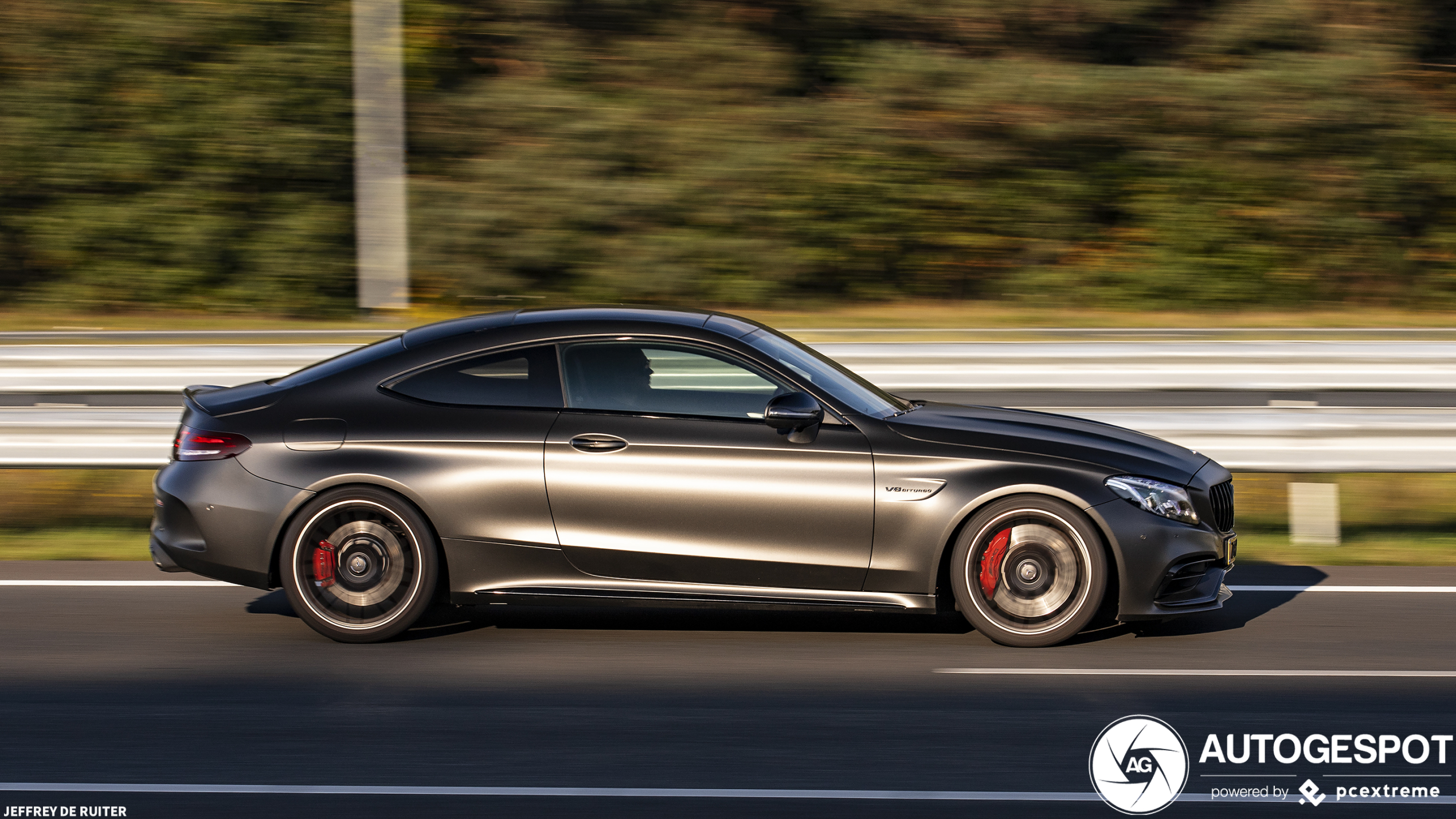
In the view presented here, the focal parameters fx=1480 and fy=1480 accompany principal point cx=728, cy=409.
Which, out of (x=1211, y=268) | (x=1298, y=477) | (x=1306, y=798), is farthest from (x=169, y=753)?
(x=1211, y=268)

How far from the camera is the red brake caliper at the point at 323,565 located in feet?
21.1

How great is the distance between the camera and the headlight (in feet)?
20.6

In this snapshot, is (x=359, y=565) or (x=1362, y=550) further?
(x=1362, y=550)

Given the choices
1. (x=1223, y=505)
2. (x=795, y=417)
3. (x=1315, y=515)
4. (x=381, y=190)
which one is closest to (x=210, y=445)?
(x=795, y=417)

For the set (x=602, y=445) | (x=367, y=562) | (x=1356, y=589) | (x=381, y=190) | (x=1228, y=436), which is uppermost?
(x=381, y=190)

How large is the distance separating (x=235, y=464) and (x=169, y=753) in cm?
173

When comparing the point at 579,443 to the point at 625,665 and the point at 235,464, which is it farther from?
the point at 235,464

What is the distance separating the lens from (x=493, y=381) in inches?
259

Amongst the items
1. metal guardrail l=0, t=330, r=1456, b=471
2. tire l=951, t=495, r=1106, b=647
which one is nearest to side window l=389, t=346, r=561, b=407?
tire l=951, t=495, r=1106, b=647

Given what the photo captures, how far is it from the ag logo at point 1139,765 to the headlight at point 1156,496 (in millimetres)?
1167

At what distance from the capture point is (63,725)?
531 cm

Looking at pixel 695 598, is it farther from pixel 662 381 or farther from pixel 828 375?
pixel 828 375

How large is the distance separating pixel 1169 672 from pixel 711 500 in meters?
2.00

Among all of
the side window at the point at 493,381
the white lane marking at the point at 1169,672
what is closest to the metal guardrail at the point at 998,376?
the white lane marking at the point at 1169,672
